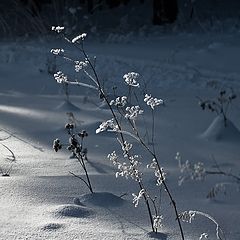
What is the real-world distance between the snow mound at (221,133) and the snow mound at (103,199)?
2.10 meters

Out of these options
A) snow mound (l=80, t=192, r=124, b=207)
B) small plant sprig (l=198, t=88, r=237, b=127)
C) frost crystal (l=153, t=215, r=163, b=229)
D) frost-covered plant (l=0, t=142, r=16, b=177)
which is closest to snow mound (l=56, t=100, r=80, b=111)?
small plant sprig (l=198, t=88, r=237, b=127)

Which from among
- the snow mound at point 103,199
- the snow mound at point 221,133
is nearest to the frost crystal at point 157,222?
the snow mound at point 103,199

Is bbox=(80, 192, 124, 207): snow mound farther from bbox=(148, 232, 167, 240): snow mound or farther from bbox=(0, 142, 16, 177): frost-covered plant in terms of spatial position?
bbox=(0, 142, 16, 177): frost-covered plant

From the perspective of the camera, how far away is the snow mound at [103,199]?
3.49 m

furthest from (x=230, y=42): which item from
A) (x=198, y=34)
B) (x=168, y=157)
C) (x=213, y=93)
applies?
(x=168, y=157)

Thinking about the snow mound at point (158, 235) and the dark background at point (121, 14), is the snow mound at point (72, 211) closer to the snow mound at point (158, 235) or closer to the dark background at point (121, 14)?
the snow mound at point (158, 235)

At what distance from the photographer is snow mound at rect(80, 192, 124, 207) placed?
11.4 ft

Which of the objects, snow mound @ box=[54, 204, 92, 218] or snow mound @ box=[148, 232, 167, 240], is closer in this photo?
snow mound @ box=[148, 232, 167, 240]

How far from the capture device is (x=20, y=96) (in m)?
7.98

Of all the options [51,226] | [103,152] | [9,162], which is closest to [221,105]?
[103,152]

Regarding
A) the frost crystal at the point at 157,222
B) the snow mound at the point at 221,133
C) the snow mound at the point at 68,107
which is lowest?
the snow mound at the point at 68,107

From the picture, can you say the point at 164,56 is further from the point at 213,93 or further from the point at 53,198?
the point at 53,198

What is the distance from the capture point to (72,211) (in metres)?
3.27

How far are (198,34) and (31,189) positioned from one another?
1236 cm
